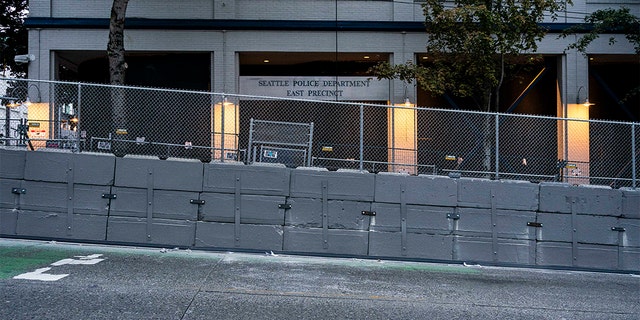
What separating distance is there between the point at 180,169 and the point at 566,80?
49.0 ft

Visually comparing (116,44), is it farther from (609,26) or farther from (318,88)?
(609,26)

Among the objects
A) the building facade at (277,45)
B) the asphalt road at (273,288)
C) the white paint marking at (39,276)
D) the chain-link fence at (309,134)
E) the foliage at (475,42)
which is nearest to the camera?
the asphalt road at (273,288)

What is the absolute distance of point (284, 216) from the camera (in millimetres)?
9727

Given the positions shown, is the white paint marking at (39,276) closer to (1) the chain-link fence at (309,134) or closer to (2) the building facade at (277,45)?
(1) the chain-link fence at (309,134)

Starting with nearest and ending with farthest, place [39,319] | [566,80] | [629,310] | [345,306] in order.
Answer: [39,319], [345,306], [629,310], [566,80]

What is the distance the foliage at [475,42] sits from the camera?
603 inches

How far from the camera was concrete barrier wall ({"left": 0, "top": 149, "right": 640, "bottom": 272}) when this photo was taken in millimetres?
9516

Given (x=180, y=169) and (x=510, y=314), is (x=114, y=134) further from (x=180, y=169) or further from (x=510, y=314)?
(x=510, y=314)

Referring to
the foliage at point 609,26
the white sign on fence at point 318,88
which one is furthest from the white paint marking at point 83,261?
the foliage at point 609,26

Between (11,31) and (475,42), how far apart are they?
65.2 ft

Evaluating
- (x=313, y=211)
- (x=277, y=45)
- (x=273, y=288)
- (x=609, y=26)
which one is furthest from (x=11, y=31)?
(x=609, y=26)

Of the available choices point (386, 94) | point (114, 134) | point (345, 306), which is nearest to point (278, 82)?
point (386, 94)

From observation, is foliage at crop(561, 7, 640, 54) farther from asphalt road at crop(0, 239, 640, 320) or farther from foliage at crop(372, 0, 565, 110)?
asphalt road at crop(0, 239, 640, 320)

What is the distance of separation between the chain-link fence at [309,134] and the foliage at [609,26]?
2711 millimetres
